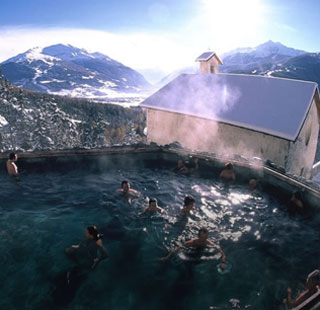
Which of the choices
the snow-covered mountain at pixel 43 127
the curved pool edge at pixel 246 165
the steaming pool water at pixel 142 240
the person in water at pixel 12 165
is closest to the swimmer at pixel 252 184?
the steaming pool water at pixel 142 240

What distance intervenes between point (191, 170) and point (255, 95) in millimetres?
8542

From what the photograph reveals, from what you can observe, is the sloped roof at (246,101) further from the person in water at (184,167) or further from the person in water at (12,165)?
the person in water at (12,165)

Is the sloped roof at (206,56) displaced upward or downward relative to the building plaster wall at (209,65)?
upward

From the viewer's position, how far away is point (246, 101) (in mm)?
16547

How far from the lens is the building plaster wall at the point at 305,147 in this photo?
48.4ft

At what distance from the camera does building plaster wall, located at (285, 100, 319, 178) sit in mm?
14745

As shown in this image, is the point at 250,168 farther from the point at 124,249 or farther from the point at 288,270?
the point at 124,249

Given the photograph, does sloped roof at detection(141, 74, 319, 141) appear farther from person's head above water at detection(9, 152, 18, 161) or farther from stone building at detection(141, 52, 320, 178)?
person's head above water at detection(9, 152, 18, 161)

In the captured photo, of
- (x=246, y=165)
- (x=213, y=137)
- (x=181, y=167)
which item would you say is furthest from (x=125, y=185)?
(x=213, y=137)

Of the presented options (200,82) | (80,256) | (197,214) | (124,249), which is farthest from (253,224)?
(200,82)

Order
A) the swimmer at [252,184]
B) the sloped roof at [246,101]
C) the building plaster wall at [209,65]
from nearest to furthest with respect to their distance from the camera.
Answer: the swimmer at [252,184] < the sloped roof at [246,101] < the building plaster wall at [209,65]

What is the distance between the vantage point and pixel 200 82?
71.1 ft

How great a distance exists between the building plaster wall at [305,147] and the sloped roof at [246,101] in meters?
1.36

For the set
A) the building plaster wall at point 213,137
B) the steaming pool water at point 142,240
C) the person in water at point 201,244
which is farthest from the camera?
the building plaster wall at point 213,137
